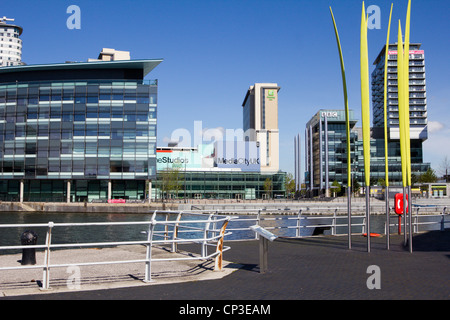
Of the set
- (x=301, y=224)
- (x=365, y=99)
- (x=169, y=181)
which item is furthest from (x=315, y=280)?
(x=169, y=181)

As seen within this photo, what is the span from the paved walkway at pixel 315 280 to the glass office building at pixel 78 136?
217 ft

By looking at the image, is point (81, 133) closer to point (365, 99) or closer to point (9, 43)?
point (365, 99)

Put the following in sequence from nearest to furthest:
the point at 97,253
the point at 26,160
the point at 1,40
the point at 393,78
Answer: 1. the point at 97,253
2. the point at 26,160
3. the point at 393,78
4. the point at 1,40

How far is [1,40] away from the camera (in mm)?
191875

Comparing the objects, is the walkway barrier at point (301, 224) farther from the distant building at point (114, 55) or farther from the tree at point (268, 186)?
the distant building at point (114, 55)

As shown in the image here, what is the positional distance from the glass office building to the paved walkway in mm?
66282

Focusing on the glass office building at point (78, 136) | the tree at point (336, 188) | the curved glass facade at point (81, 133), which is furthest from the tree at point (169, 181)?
the tree at point (336, 188)

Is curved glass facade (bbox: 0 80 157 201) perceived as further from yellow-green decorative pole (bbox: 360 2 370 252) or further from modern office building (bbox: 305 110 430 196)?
yellow-green decorative pole (bbox: 360 2 370 252)

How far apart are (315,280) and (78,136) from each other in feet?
247

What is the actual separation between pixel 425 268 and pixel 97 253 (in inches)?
344

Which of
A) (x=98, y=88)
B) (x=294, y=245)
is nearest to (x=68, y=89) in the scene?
(x=98, y=88)

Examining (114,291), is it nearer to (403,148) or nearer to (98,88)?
(403,148)

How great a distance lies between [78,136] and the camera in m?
78.8

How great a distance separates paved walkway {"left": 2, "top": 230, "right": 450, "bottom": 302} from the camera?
7617 millimetres
